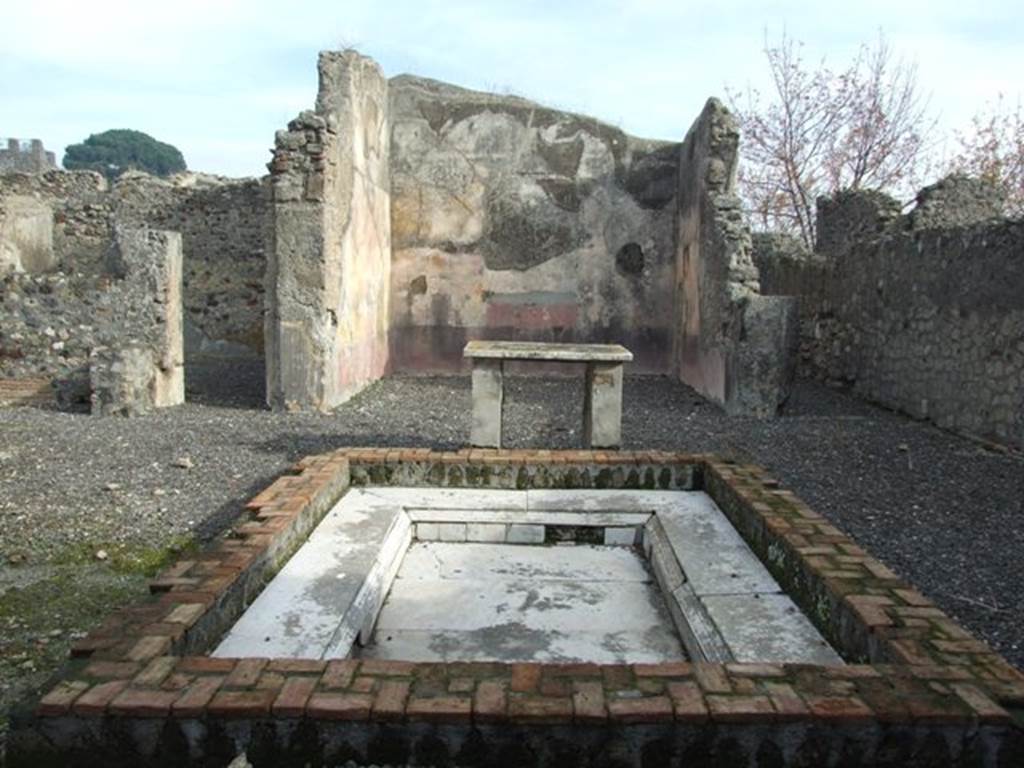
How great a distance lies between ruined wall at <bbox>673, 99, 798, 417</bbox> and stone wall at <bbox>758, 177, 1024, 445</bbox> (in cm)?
130

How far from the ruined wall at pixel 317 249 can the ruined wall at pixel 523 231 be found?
7.40 feet

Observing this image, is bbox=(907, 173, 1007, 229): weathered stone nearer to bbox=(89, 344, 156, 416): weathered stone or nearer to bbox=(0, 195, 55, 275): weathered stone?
bbox=(89, 344, 156, 416): weathered stone

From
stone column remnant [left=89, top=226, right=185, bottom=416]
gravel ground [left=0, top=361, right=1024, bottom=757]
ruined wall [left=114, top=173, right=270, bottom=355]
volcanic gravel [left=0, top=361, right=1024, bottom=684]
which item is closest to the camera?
gravel ground [left=0, top=361, right=1024, bottom=757]

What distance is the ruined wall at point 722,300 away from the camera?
7.88m

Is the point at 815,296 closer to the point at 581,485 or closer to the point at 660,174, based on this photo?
the point at 660,174

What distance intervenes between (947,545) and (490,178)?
321 inches

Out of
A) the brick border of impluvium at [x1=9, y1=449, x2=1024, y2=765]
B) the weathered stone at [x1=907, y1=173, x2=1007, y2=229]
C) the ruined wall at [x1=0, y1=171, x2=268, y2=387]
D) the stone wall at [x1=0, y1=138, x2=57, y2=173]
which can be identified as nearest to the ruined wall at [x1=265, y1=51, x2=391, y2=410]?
the ruined wall at [x1=0, y1=171, x2=268, y2=387]

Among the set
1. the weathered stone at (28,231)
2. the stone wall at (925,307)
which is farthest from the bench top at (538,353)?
the weathered stone at (28,231)

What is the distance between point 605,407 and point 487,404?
0.82m

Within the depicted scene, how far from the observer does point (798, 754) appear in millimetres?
1845

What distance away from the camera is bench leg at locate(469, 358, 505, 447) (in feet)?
18.6

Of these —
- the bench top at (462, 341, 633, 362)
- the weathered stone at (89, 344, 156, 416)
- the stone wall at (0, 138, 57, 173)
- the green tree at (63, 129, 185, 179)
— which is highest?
the green tree at (63, 129, 185, 179)

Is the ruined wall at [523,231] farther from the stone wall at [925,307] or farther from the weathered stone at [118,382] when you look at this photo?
the weathered stone at [118,382]

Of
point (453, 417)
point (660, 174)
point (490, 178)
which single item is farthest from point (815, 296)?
point (453, 417)
